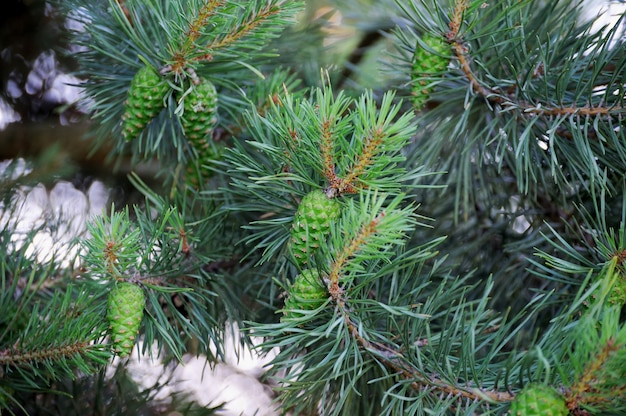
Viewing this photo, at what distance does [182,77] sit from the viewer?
0.46m

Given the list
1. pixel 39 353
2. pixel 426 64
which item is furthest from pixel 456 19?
pixel 39 353

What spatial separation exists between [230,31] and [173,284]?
0.64ft

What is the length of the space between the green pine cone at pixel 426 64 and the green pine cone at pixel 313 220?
0.44ft

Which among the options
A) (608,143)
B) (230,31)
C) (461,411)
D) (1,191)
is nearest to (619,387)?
(461,411)

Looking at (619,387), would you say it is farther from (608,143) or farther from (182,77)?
(182,77)

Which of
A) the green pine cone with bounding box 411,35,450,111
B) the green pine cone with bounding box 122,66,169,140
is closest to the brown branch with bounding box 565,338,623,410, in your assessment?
the green pine cone with bounding box 411,35,450,111

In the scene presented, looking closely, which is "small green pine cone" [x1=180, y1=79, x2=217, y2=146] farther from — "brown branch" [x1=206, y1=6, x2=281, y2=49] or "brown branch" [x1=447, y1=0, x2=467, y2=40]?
"brown branch" [x1=447, y1=0, x2=467, y2=40]

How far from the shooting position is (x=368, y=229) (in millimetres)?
327

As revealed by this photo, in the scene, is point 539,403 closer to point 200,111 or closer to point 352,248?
point 352,248

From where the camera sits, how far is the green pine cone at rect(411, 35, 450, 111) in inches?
18.0

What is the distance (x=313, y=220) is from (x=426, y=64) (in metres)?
0.17

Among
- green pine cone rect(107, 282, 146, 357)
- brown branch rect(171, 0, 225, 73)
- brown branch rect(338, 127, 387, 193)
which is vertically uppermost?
brown branch rect(171, 0, 225, 73)

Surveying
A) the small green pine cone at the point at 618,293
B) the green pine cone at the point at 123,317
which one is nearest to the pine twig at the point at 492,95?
the small green pine cone at the point at 618,293

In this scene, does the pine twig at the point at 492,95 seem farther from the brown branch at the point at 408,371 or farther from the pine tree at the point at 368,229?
the brown branch at the point at 408,371
